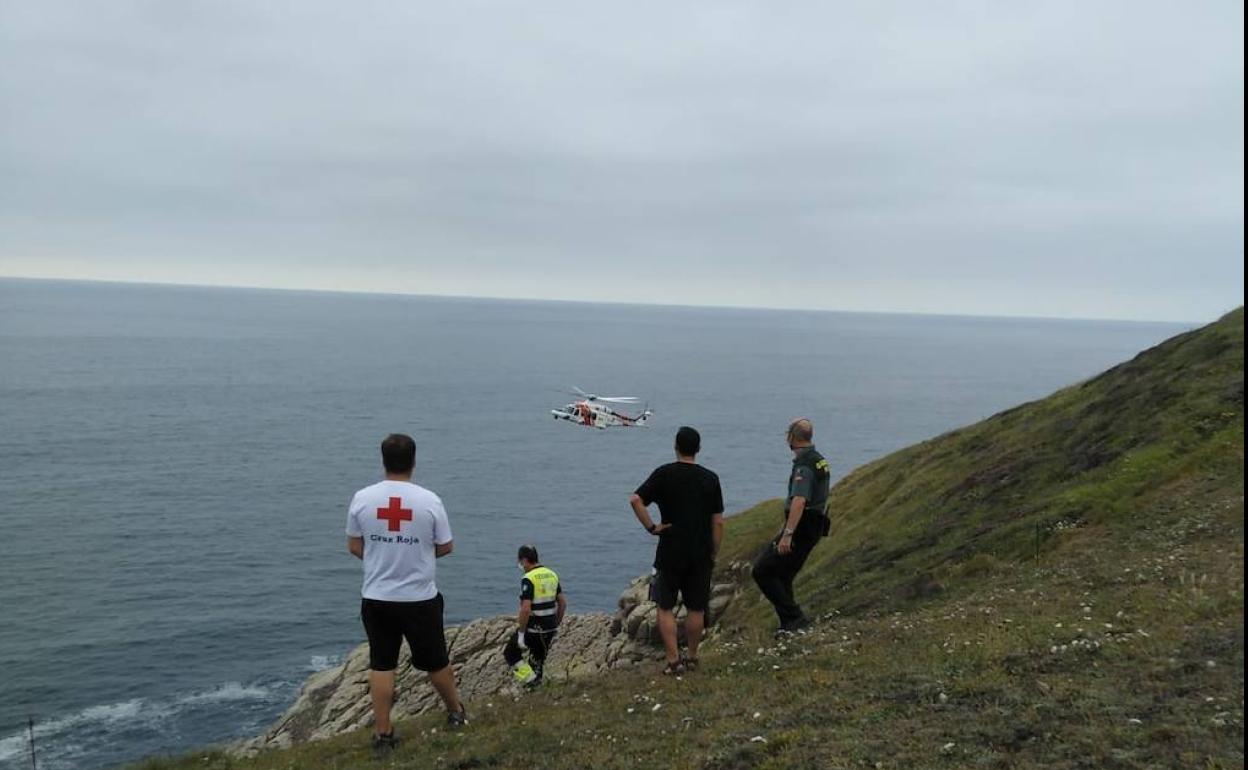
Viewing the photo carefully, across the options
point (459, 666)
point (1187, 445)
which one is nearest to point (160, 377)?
point (459, 666)

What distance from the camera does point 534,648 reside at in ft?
48.3

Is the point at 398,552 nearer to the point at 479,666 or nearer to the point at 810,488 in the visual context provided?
the point at 810,488

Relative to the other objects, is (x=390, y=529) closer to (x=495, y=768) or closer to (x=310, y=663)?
(x=495, y=768)

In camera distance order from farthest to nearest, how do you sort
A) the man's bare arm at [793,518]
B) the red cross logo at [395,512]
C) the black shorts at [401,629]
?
the man's bare arm at [793,518] → the black shorts at [401,629] → the red cross logo at [395,512]

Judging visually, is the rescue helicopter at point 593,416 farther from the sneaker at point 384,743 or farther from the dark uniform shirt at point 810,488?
the sneaker at point 384,743

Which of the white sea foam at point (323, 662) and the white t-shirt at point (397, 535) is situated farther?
the white sea foam at point (323, 662)

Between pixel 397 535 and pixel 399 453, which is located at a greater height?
pixel 399 453

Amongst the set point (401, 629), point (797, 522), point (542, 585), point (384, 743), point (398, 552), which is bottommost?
point (384, 743)

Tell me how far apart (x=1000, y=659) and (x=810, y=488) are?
11.5 feet

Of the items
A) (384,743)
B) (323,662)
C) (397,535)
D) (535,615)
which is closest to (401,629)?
(397,535)

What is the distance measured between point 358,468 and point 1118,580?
84238 mm

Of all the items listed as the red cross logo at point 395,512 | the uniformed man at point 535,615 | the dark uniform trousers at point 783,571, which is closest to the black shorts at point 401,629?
the red cross logo at point 395,512

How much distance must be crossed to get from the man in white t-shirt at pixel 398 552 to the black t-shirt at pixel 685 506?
2.80 m

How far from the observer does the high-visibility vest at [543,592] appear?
14.5m
